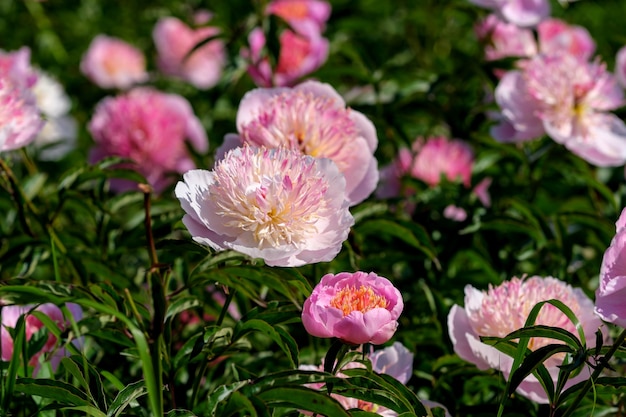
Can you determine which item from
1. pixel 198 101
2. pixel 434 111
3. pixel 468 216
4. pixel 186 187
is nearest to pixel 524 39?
pixel 434 111

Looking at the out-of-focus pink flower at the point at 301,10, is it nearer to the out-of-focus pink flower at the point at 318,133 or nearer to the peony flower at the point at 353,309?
the out-of-focus pink flower at the point at 318,133

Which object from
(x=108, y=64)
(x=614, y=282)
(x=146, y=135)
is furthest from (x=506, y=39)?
(x=108, y=64)

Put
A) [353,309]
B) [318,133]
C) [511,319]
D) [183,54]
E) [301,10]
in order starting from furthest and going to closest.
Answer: [183,54] → [301,10] → [318,133] → [511,319] → [353,309]

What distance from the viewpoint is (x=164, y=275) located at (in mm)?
1102

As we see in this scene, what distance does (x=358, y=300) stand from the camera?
3.48 feet

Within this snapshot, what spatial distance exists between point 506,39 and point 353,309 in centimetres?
141

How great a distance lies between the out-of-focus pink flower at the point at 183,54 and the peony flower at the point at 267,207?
209cm

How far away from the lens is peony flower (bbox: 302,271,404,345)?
102cm

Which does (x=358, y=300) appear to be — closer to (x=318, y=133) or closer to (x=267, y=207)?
(x=267, y=207)

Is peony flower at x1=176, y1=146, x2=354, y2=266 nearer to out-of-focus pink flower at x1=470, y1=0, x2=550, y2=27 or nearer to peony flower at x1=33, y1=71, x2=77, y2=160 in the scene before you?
out-of-focus pink flower at x1=470, y1=0, x2=550, y2=27

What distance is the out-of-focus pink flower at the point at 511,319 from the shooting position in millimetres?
1222

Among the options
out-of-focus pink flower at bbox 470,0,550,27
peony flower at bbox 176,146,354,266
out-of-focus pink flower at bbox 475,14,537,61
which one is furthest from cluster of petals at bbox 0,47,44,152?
out-of-focus pink flower at bbox 475,14,537,61

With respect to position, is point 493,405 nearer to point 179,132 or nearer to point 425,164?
point 425,164

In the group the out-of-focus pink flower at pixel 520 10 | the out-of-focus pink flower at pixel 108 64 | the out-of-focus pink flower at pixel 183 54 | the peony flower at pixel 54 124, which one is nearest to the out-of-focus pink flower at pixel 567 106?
the out-of-focus pink flower at pixel 520 10
